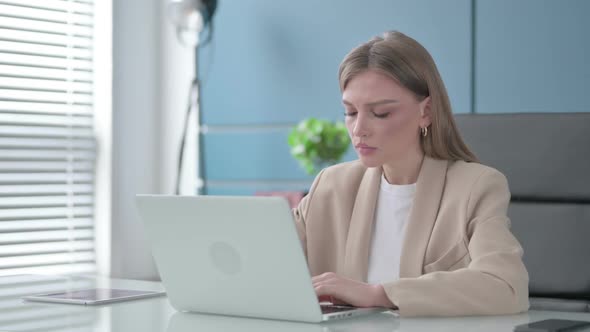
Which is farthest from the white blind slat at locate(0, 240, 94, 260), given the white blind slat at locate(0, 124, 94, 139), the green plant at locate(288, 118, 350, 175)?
the green plant at locate(288, 118, 350, 175)

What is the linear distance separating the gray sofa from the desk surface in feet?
1.11

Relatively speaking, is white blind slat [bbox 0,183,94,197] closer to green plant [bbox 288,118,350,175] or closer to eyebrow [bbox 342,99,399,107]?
green plant [bbox 288,118,350,175]

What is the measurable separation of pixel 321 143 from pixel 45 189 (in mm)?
1403

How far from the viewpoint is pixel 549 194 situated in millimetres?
1993

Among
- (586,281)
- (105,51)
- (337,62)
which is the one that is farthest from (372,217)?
(105,51)

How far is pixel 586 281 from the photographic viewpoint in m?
1.93

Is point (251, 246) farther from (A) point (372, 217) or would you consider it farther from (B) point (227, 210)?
(A) point (372, 217)

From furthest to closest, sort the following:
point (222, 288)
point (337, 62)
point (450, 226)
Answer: point (337, 62)
point (450, 226)
point (222, 288)

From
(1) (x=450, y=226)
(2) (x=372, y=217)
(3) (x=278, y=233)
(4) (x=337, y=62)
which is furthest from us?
(4) (x=337, y=62)

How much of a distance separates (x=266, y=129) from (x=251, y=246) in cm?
293

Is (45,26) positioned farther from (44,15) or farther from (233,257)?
(233,257)

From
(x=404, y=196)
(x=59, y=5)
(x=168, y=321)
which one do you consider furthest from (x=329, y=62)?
(x=168, y=321)

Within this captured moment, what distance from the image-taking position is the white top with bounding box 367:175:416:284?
194cm

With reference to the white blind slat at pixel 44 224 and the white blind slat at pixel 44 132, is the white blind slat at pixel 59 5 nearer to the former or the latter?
the white blind slat at pixel 44 132
